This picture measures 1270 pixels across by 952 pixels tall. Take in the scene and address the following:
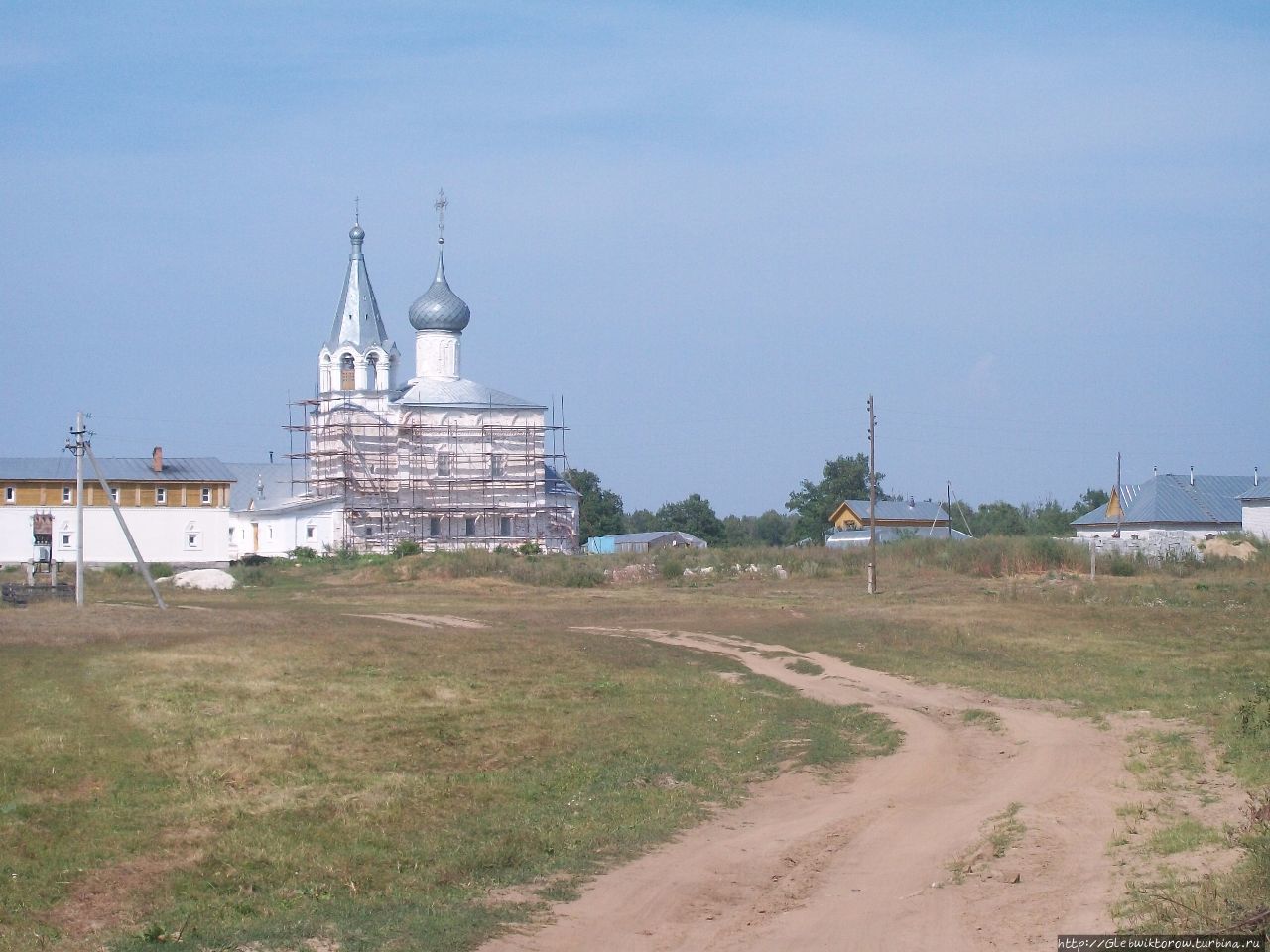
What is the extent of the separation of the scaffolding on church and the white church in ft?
0.16

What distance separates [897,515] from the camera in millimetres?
87000

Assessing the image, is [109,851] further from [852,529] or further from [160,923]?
[852,529]

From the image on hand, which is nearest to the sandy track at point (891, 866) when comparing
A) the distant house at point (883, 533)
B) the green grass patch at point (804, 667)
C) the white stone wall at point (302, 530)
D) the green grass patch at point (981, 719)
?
the green grass patch at point (981, 719)

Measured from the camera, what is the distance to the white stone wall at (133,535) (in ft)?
202

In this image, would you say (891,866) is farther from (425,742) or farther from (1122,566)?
(1122,566)

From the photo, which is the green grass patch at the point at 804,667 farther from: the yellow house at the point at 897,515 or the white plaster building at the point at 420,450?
the yellow house at the point at 897,515

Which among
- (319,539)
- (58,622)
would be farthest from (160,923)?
(319,539)

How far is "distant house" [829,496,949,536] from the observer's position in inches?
3406

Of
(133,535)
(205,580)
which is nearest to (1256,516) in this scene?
(205,580)

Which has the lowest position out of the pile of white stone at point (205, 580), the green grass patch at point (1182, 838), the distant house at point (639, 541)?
the green grass patch at point (1182, 838)

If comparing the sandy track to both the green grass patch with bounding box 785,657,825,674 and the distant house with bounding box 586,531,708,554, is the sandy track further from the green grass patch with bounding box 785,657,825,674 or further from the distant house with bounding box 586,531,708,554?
the distant house with bounding box 586,531,708,554

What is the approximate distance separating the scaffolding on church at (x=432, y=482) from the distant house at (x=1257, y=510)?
30691 mm

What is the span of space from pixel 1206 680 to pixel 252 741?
43.4ft

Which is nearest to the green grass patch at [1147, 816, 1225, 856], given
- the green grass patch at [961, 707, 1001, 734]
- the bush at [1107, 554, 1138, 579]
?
the green grass patch at [961, 707, 1001, 734]
